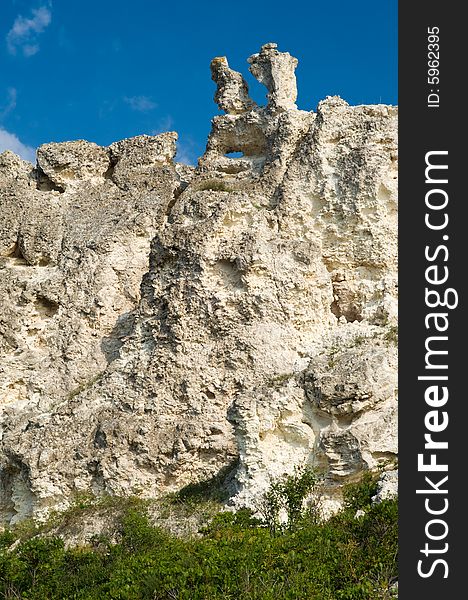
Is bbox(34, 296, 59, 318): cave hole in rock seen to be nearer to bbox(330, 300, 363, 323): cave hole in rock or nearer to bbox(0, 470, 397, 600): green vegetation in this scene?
bbox(330, 300, 363, 323): cave hole in rock

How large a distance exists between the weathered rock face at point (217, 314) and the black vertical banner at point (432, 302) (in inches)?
389

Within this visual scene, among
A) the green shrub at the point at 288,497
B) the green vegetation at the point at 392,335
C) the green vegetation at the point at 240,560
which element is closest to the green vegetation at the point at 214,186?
the green vegetation at the point at 392,335

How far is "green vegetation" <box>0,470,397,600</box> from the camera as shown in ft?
49.3

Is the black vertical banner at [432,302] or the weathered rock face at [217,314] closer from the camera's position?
the black vertical banner at [432,302]

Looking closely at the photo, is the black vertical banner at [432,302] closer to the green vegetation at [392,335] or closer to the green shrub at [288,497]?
the green shrub at [288,497]

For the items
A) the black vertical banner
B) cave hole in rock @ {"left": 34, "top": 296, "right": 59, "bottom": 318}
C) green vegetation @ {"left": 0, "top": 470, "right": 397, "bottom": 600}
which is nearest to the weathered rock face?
cave hole in rock @ {"left": 34, "top": 296, "right": 59, "bottom": 318}

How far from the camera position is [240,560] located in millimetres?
15852

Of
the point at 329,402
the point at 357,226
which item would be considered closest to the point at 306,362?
the point at 329,402

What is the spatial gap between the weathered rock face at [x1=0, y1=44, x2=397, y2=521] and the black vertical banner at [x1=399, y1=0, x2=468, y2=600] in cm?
989

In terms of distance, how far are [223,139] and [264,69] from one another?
121 inches

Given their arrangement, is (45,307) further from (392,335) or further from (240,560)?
(240,560)

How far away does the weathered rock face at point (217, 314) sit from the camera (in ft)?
72.8

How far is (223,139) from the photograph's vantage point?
32312 mm

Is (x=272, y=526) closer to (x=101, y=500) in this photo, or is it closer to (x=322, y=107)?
(x=101, y=500)
